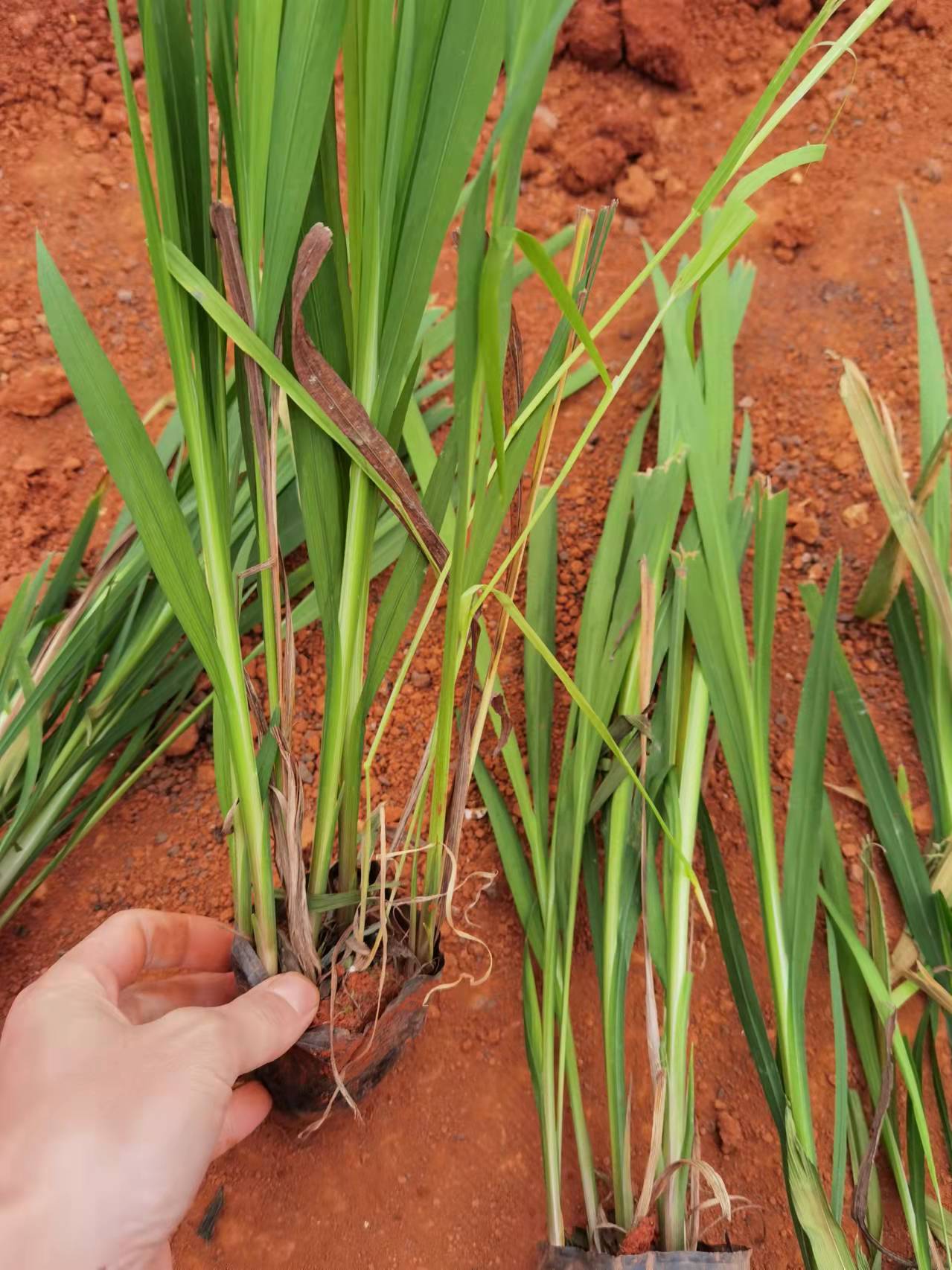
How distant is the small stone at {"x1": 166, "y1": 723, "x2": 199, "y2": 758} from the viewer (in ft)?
3.45

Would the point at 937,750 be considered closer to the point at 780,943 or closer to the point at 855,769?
the point at 855,769

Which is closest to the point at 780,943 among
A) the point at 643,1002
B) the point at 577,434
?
the point at 643,1002

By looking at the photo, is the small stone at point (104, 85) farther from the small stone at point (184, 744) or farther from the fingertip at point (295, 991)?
the fingertip at point (295, 991)

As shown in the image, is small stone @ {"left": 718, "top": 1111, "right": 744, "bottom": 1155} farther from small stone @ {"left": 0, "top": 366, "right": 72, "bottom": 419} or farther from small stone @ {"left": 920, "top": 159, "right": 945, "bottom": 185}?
small stone @ {"left": 920, "top": 159, "right": 945, "bottom": 185}

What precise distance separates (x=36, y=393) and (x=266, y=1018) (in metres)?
0.96

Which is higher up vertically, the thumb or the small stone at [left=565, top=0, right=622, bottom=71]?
the small stone at [left=565, top=0, right=622, bottom=71]

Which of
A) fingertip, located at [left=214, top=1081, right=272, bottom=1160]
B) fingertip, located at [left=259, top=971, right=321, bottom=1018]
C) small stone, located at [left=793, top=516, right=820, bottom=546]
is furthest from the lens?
small stone, located at [left=793, top=516, right=820, bottom=546]

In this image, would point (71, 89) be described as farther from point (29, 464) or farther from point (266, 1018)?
point (266, 1018)

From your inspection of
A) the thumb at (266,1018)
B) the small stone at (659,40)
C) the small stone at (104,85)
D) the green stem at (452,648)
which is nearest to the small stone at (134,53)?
the small stone at (104,85)

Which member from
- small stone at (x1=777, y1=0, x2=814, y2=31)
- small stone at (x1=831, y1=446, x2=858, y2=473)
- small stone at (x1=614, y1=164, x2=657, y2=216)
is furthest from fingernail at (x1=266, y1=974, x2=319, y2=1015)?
small stone at (x1=777, y1=0, x2=814, y2=31)

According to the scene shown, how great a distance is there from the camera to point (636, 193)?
4.59ft

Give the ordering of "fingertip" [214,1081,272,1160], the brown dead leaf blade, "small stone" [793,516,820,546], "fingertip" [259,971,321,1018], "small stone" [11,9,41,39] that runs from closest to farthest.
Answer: the brown dead leaf blade < "fingertip" [259,971,321,1018] < "fingertip" [214,1081,272,1160] < "small stone" [793,516,820,546] < "small stone" [11,9,41,39]

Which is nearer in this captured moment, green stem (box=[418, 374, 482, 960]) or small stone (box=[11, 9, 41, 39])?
green stem (box=[418, 374, 482, 960])

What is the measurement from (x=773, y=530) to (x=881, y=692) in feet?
1.22
